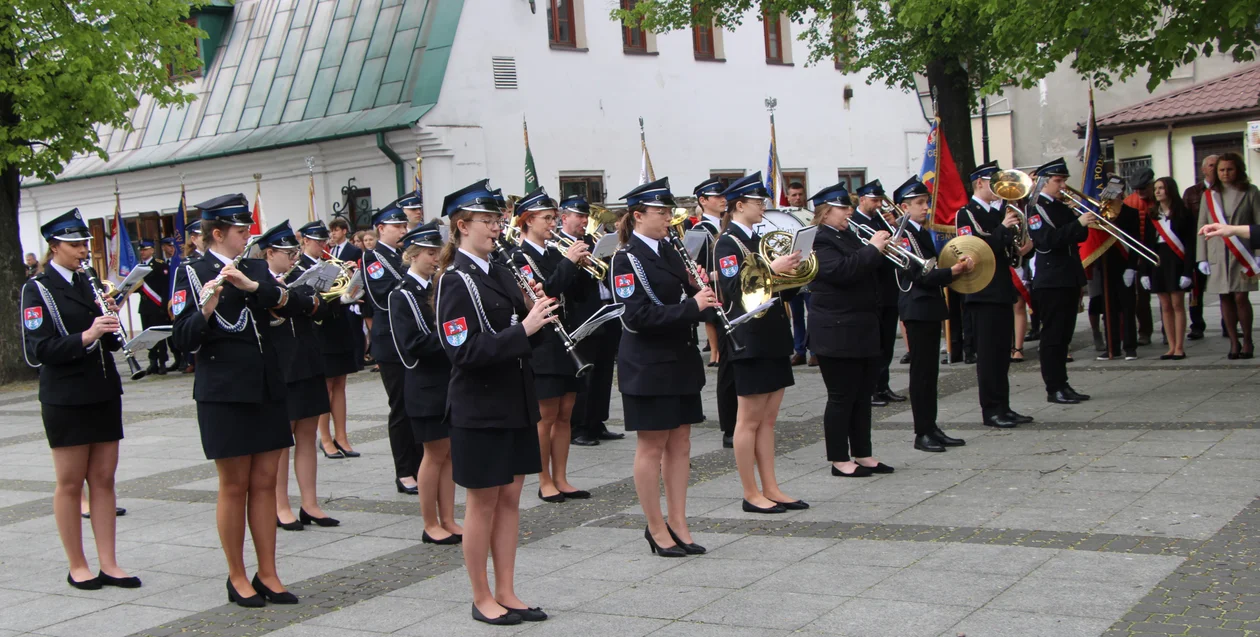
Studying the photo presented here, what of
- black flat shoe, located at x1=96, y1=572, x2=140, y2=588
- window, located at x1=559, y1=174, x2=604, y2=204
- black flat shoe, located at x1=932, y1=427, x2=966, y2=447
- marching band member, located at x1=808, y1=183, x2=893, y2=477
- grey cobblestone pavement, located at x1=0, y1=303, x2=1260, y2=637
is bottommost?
grey cobblestone pavement, located at x1=0, y1=303, x2=1260, y2=637

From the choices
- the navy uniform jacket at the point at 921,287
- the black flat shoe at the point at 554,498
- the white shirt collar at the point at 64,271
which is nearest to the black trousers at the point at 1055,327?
the navy uniform jacket at the point at 921,287

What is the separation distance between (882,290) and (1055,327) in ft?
5.01

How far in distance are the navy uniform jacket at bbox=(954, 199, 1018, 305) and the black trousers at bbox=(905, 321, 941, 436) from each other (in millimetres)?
863

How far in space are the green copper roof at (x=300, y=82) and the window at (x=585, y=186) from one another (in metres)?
3.41

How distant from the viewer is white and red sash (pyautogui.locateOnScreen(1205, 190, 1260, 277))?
42.8 feet

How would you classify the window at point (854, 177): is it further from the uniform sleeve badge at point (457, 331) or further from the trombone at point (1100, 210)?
→ the uniform sleeve badge at point (457, 331)

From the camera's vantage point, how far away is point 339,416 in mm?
11078

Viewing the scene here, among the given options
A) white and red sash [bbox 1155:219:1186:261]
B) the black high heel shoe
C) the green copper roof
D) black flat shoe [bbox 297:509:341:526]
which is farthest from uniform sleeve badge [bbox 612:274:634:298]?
the green copper roof

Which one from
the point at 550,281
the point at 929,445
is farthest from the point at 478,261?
the point at 929,445

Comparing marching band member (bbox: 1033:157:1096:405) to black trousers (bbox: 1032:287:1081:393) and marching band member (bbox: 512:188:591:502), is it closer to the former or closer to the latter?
black trousers (bbox: 1032:287:1081:393)

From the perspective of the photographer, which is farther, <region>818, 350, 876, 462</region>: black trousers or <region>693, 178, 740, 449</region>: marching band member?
<region>693, 178, 740, 449</region>: marching band member

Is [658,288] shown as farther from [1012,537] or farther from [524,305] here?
[1012,537]

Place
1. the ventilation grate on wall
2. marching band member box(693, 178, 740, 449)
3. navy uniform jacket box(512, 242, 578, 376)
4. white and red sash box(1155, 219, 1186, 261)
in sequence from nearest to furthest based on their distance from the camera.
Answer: marching band member box(693, 178, 740, 449) < navy uniform jacket box(512, 242, 578, 376) < white and red sash box(1155, 219, 1186, 261) < the ventilation grate on wall

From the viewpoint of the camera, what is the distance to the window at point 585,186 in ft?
79.4
